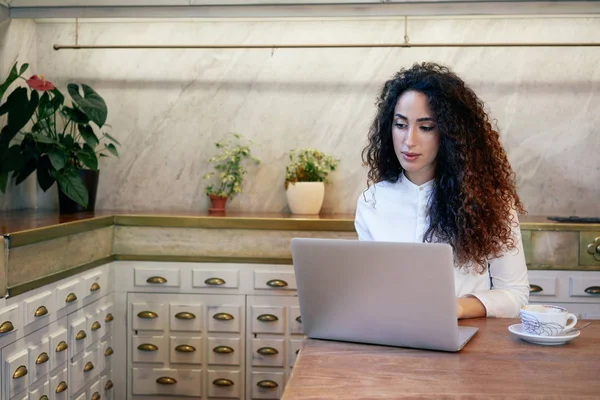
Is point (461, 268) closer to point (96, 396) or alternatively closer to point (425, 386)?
point (425, 386)

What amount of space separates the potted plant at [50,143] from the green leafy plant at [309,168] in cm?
92

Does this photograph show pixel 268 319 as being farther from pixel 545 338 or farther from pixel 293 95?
pixel 545 338

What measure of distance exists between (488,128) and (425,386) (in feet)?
3.62

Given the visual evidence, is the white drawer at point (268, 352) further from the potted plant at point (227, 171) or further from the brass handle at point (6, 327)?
the brass handle at point (6, 327)

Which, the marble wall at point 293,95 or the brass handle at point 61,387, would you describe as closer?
the brass handle at point 61,387

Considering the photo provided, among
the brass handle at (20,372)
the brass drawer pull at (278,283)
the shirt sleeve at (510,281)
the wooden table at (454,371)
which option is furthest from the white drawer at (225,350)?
the wooden table at (454,371)

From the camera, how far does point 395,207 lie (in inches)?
88.1

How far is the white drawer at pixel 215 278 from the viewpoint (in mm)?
3383

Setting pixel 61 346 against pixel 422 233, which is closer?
pixel 422 233

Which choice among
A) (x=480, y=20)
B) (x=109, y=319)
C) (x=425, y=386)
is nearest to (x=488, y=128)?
(x=425, y=386)

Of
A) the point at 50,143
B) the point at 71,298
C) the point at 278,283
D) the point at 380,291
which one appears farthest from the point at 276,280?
the point at 380,291

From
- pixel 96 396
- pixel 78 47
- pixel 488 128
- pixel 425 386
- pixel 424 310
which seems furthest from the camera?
pixel 78 47

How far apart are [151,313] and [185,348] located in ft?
0.77

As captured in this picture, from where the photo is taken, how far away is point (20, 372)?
252 centimetres
